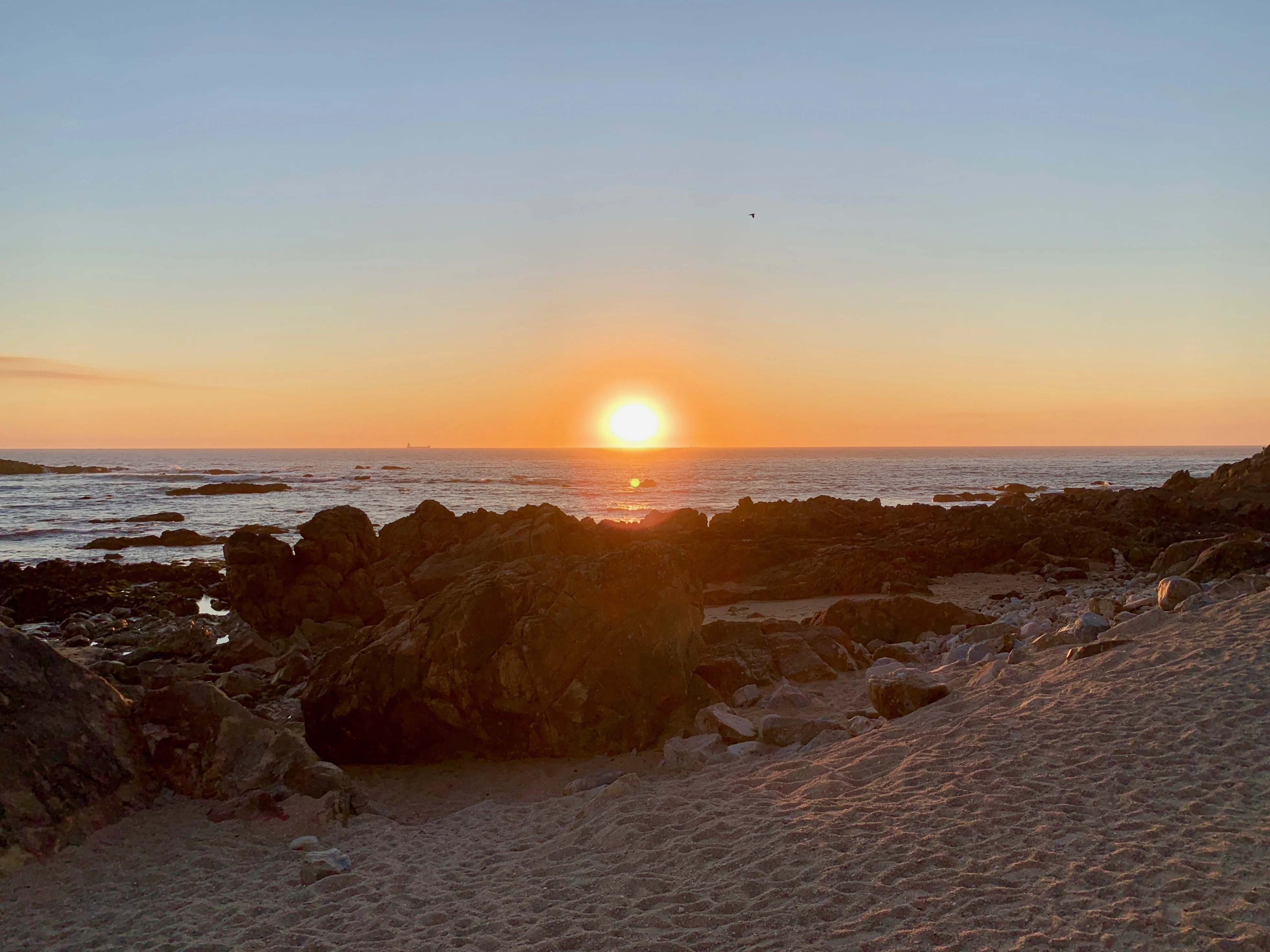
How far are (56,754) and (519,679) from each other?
14.8 ft

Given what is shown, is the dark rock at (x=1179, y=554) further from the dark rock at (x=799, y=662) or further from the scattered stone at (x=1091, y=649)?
the dark rock at (x=799, y=662)

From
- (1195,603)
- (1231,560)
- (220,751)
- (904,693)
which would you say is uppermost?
(1231,560)

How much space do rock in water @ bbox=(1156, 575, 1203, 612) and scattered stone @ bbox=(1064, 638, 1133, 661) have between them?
5.85ft

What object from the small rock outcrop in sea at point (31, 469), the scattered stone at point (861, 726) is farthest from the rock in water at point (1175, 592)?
the small rock outcrop in sea at point (31, 469)

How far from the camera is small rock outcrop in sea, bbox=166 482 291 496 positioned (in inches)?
2717

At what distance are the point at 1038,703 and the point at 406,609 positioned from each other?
7.98m

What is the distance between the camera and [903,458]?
17375 cm

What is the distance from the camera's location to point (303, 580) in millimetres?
18516

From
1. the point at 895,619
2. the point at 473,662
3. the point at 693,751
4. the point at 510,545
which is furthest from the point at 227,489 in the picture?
the point at 693,751

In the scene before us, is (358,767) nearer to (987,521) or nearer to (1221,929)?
(1221,929)

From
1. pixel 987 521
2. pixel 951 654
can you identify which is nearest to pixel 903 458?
pixel 987 521

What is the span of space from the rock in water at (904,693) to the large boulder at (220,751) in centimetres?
574

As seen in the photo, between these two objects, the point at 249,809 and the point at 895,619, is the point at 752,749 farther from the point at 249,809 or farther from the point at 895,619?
the point at 895,619

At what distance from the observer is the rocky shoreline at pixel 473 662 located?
8133 millimetres
